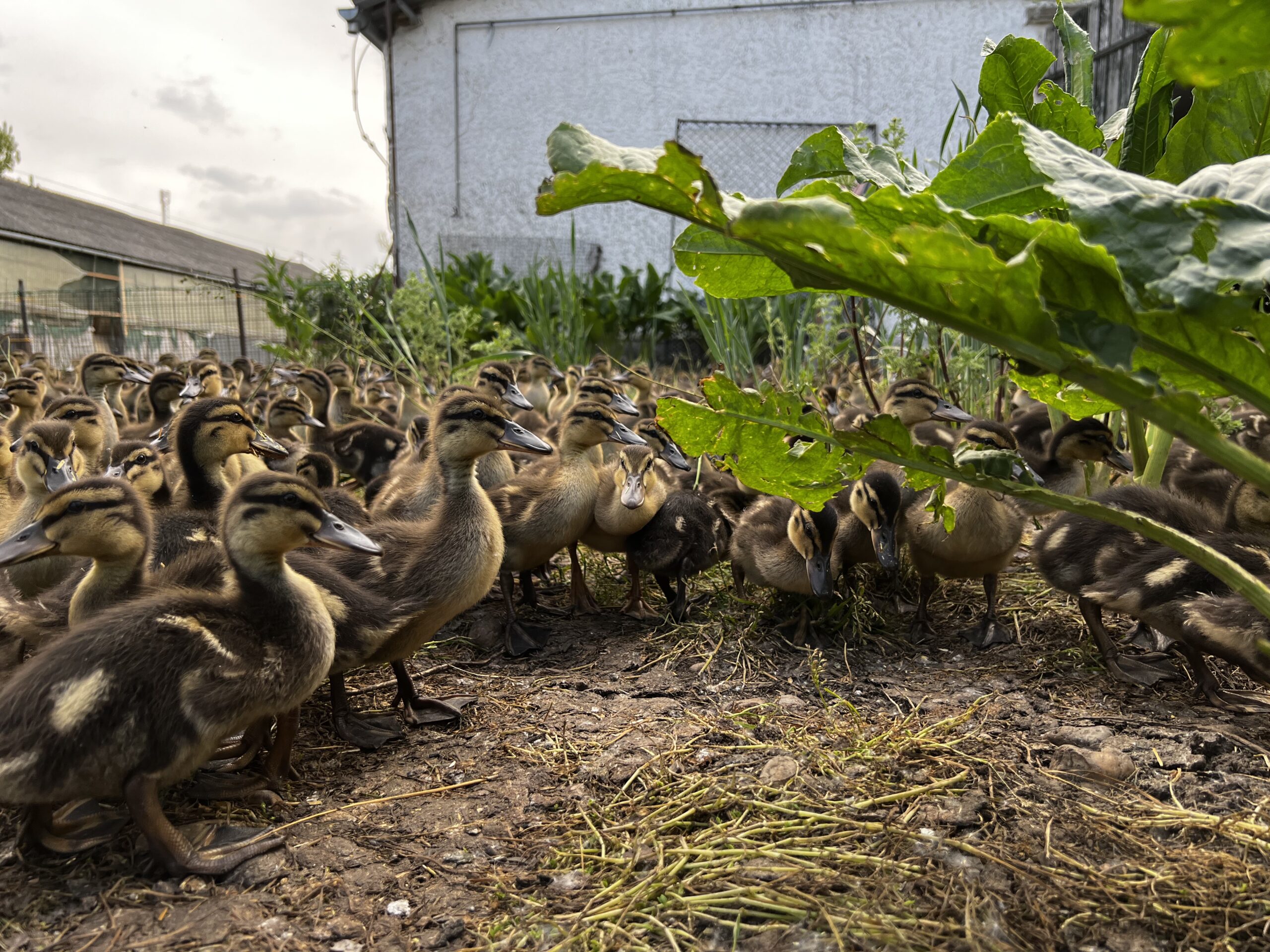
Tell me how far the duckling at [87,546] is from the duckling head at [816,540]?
2412 millimetres

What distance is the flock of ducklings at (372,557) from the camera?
83.8 inches

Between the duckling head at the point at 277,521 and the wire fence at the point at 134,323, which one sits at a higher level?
the wire fence at the point at 134,323

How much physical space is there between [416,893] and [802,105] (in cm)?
1759

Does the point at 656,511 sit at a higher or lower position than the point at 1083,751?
higher

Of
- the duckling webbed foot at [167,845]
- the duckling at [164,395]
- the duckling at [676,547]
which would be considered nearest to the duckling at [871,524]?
the duckling at [676,547]

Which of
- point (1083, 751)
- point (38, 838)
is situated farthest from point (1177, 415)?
point (38, 838)

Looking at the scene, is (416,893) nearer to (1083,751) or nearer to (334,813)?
(334,813)

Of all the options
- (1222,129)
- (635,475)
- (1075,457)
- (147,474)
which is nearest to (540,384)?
(635,475)

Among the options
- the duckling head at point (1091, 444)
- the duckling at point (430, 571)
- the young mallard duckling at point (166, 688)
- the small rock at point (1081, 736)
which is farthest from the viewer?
the duckling head at point (1091, 444)

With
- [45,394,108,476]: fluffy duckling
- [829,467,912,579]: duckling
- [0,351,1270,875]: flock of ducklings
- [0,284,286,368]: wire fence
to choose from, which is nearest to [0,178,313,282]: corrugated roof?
→ [0,284,286,368]: wire fence

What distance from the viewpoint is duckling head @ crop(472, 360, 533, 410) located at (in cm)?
530

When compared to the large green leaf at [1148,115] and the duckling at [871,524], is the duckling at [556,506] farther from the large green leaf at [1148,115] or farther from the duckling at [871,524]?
the large green leaf at [1148,115]

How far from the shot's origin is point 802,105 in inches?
672

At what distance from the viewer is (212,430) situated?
3674 mm
